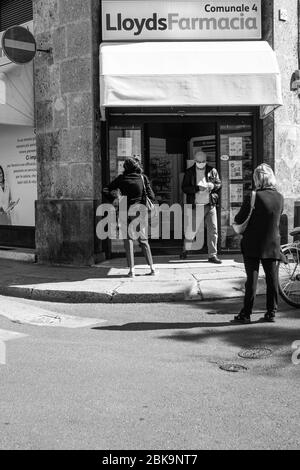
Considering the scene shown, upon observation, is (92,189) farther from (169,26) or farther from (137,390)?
(137,390)

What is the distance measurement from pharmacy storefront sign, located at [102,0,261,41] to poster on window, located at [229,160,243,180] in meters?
2.26

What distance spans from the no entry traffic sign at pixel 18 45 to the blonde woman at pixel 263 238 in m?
5.67

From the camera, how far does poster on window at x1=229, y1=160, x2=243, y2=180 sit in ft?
36.0

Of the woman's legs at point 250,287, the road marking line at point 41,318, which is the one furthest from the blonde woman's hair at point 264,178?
the road marking line at point 41,318

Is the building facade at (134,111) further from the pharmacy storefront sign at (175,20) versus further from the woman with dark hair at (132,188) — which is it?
the woman with dark hair at (132,188)

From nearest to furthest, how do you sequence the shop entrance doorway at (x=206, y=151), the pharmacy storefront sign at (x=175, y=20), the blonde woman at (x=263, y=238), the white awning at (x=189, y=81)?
the blonde woman at (x=263, y=238)
the white awning at (x=189, y=81)
the pharmacy storefront sign at (x=175, y=20)
the shop entrance doorway at (x=206, y=151)

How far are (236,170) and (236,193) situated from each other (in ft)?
1.44

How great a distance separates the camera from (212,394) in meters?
4.20

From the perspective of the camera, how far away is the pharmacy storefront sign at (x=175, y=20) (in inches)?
415

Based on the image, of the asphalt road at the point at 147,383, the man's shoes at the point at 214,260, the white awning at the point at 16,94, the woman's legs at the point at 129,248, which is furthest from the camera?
the white awning at the point at 16,94

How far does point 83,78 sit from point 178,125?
2.34 metres

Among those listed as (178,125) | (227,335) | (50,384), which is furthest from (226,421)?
(178,125)

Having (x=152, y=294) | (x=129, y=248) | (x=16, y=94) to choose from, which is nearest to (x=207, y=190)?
(x=129, y=248)

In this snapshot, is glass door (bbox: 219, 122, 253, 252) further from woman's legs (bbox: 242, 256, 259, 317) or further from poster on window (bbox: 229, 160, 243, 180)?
woman's legs (bbox: 242, 256, 259, 317)
